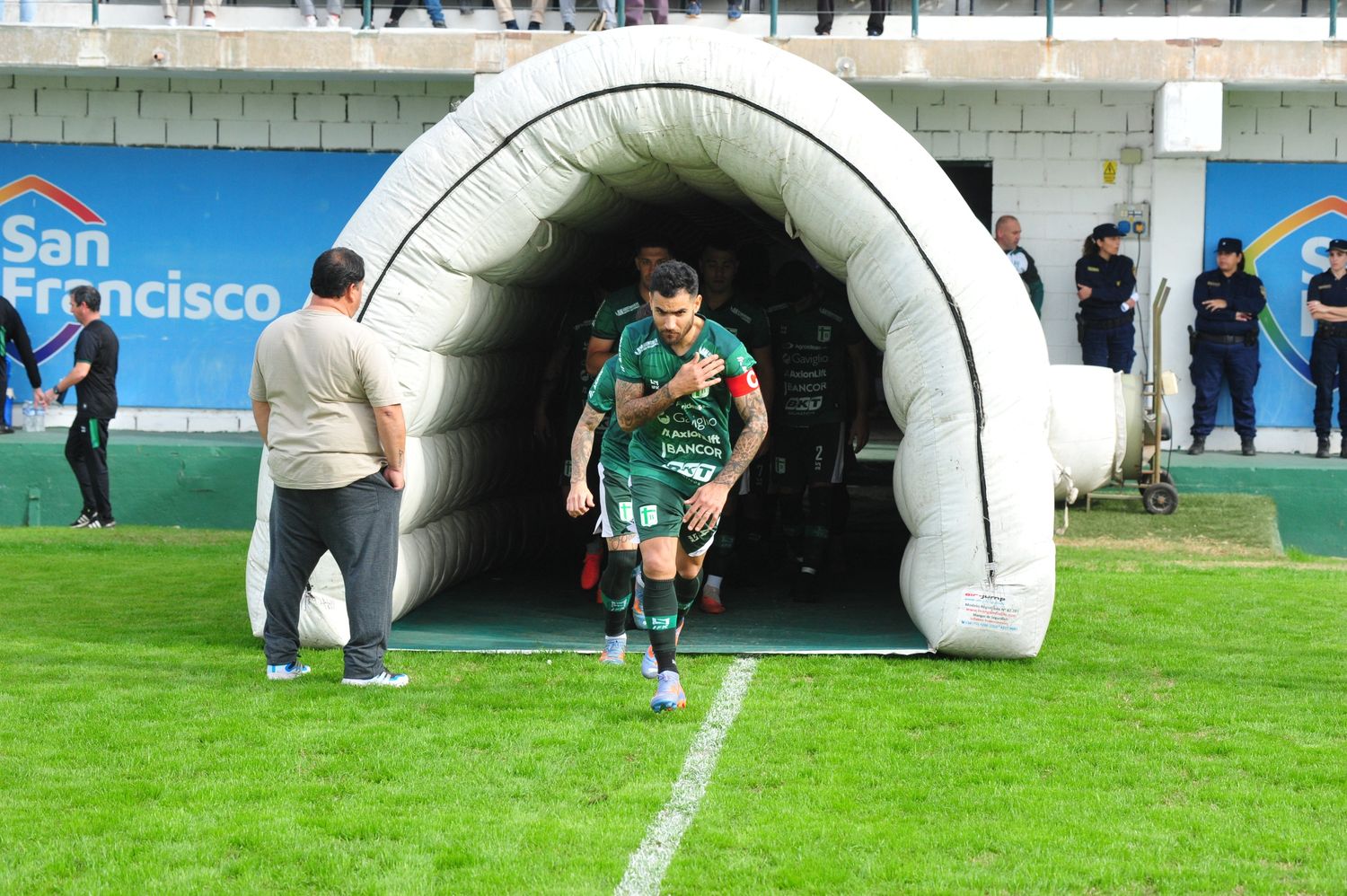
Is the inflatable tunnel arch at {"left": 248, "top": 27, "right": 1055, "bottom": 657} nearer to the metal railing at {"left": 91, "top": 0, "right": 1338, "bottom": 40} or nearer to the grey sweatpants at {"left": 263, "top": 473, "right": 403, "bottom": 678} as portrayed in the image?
the grey sweatpants at {"left": 263, "top": 473, "right": 403, "bottom": 678}

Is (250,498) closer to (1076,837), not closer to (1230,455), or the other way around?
(1230,455)

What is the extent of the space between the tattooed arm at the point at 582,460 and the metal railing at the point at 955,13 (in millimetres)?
8259

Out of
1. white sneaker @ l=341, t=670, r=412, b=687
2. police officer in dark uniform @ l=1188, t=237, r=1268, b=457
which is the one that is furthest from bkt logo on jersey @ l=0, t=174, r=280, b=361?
white sneaker @ l=341, t=670, r=412, b=687

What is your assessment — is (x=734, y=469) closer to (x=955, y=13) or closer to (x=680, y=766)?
(x=680, y=766)

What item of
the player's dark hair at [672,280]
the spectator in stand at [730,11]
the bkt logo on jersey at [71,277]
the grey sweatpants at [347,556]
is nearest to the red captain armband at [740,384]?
the player's dark hair at [672,280]

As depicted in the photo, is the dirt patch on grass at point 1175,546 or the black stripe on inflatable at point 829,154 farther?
the dirt patch on grass at point 1175,546

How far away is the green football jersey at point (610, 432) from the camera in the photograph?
6598 mm

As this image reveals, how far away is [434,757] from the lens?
216 inches

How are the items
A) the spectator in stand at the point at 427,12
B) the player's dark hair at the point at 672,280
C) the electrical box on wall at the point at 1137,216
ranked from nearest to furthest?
1. the player's dark hair at the point at 672,280
2. the electrical box on wall at the point at 1137,216
3. the spectator in stand at the point at 427,12

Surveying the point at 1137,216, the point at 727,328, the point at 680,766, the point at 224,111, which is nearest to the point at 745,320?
the point at 727,328

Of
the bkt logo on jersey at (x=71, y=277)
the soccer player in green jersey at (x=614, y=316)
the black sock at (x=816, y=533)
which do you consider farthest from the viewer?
the bkt logo on jersey at (x=71, y=277)

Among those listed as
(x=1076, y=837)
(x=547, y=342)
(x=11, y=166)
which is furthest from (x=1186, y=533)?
(x=11, y=166)

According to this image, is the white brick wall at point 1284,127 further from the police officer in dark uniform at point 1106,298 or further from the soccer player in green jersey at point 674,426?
the soccer player in green jersey at point 674,426

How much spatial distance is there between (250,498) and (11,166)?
Result: 4564 millimetres
